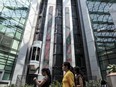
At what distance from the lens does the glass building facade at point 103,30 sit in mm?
20312

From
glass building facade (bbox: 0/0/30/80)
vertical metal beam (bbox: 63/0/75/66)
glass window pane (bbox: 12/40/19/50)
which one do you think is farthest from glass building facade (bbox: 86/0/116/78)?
glass window pane (bbox: 12/40/19/50)

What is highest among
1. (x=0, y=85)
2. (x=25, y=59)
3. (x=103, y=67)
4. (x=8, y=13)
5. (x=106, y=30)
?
(x=8, y=13)

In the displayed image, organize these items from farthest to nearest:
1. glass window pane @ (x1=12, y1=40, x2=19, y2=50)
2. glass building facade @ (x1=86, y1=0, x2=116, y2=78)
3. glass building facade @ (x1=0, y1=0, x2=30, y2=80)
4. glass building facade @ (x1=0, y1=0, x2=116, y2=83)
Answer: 1. glass window pane @ (x1=12, y1=40, x2=19, y2=50)
2. glass building facade @ (x1=86, y1=0, x2=116, y2=78)
3. glass building facade @ (x1=0, y1=0, x2=116, y2=83)
4. glass building facade @ (x1=0, y1=0, x2=30, y2=80)

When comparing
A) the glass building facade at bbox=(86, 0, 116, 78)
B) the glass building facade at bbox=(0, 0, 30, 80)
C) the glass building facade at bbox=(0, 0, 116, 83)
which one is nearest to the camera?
the glass building facade at bbox=(0, 0, 30, 80)

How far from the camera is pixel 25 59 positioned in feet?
66.9

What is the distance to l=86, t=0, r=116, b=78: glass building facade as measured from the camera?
20.3 meters

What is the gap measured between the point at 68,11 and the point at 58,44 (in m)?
6.54

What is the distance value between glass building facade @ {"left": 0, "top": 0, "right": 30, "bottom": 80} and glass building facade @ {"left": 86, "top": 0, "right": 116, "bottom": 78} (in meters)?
11.7

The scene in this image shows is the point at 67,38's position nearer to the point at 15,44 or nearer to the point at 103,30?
the point at 103,30

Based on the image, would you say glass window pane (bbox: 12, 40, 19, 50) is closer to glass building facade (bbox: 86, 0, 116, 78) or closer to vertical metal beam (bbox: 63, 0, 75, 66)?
vertical metal beam (bbox: 63, 0, 75, 66)

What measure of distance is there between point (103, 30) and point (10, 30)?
14.6m

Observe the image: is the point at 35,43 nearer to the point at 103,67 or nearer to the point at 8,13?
the point at 8,13

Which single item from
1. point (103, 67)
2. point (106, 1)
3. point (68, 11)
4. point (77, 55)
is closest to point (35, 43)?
point (77, 55)

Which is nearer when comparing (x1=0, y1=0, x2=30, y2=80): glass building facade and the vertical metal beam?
(x1=0, y1=0, x2=30, y2=80): glass building facade
